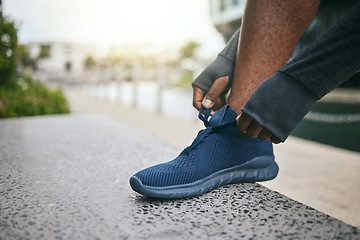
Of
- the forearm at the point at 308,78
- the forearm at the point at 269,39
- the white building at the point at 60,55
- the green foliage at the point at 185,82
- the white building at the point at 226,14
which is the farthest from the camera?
the white building at the point at 60,55

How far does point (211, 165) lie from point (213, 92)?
254mm

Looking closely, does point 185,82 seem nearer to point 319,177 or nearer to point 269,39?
point 319,177

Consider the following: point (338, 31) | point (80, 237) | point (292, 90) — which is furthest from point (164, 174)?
point (338, 31)

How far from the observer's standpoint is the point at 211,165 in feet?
3.00

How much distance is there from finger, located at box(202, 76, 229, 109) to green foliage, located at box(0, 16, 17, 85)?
11.3 feet

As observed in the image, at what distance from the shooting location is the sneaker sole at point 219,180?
83cm

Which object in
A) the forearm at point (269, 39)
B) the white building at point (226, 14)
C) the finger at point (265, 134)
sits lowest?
the finger at point (265, 134)

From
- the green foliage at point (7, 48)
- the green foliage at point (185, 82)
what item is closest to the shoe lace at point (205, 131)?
the green foliage at point (7, 48)

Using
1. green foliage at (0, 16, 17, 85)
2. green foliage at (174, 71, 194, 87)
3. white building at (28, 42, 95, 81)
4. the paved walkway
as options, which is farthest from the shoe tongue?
white building at (28, 42, 95, 81)

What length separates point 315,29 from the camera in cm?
1463

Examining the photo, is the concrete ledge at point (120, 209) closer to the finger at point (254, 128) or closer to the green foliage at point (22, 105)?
the finger at point (254, 128)

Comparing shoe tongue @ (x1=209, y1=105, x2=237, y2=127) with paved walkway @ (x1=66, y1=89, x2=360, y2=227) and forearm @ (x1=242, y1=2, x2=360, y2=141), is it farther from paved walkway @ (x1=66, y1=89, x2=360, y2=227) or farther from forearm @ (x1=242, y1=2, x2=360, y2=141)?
paved walkway @ (x1=66, y1=89, x2=360, y2=227)

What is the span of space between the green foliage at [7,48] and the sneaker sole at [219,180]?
11.6ft

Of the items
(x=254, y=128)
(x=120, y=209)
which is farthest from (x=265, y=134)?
(x=120, y=209)
